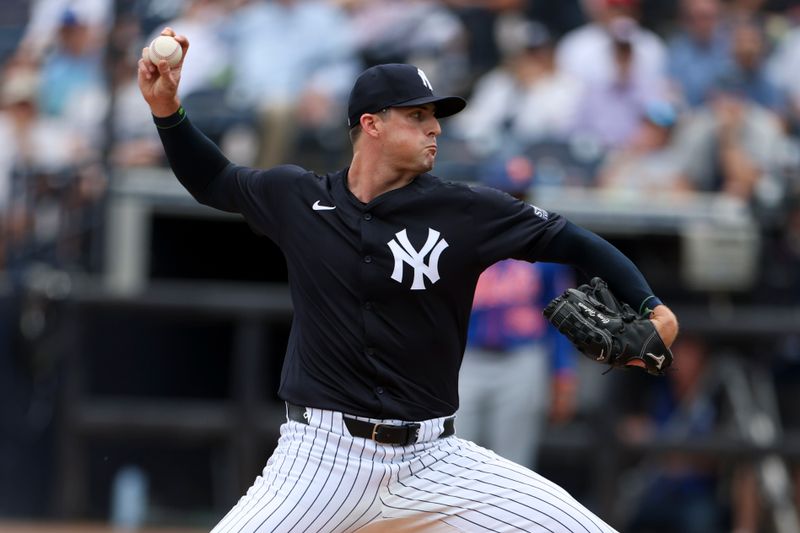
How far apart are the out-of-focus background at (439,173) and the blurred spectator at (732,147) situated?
0.01 m

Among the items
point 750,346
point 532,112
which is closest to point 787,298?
point 750,346

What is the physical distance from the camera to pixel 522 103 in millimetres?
8336

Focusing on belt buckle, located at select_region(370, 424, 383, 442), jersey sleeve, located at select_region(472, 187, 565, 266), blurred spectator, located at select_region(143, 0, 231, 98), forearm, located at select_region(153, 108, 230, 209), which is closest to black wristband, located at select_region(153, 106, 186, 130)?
forearm, located at select_region(153, 108, 230, 209)

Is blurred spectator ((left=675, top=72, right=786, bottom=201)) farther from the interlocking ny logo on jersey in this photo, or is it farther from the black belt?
the black belt

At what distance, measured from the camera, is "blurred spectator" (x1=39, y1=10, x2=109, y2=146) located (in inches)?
352

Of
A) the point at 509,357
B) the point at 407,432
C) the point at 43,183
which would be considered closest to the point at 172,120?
the point at 407,432

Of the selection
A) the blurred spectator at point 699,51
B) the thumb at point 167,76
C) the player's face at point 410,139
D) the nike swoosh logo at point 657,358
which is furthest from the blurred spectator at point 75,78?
the nike swoosh logo at point 657,358

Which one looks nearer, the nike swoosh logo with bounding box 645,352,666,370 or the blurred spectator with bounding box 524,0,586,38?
the nike swoosh logo with bounding box 645,352,666,370

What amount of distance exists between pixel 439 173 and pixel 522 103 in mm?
730

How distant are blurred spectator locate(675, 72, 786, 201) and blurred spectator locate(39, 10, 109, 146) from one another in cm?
371

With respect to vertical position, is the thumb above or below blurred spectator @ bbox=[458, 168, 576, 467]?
above

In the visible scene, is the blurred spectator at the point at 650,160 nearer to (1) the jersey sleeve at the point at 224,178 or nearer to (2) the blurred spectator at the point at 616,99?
(2) the blurred spectator at the point at 616,99

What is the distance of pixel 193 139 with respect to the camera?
164 inches

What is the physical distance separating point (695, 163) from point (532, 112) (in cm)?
103
